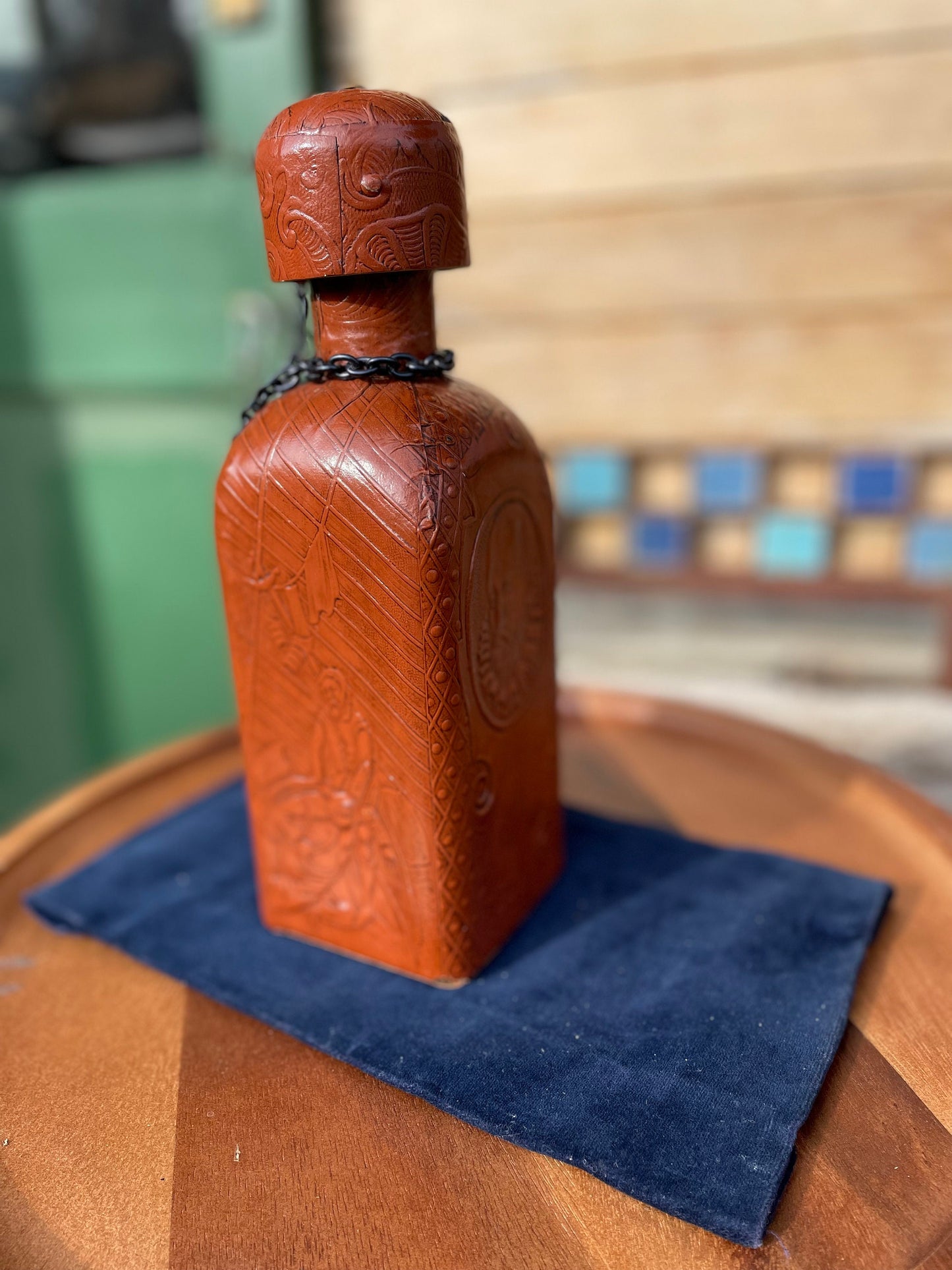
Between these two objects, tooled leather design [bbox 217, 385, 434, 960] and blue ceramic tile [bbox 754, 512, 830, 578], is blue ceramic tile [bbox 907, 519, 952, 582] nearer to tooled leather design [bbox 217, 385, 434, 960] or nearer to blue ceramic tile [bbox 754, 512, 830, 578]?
blue ceramic tile [bbox 754, 512, 830, 578]

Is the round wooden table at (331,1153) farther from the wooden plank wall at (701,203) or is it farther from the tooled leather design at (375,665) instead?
the wooden plank wall at (701,203)

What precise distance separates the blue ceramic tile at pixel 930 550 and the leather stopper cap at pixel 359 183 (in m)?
0.97

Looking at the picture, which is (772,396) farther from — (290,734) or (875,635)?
(290,734)

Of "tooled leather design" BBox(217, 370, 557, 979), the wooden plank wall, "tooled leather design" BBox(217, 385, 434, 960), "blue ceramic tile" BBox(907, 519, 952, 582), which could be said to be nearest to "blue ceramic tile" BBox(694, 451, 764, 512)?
the wooden plank wall

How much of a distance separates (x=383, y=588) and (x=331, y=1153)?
1.02ft

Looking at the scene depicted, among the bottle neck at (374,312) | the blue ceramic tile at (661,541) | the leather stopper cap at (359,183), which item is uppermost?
the leather stopper cap at (359,183)

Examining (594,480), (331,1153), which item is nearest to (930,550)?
(594,480)

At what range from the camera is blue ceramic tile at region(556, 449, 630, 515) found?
1349 millimetres

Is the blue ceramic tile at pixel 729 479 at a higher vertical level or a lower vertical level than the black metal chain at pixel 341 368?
lower

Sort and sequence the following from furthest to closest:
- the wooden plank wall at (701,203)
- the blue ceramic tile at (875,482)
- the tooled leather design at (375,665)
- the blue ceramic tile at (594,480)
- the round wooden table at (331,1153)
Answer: the blue ceramic tile at (594,480) → the blue ceramic tile at (875,482) → the wooden plank wall at (701,203) → the tooled leather design at (375,665) → the round wooden table at (331,1153)

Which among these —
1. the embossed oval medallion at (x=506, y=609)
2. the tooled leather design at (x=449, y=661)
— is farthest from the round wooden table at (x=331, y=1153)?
the embossed oval medallion at (x=506, y=609)

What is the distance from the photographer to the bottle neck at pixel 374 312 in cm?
56

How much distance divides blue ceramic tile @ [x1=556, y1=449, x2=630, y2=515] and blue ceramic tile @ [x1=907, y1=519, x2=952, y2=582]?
0.41 meters

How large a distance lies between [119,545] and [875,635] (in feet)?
4.04
